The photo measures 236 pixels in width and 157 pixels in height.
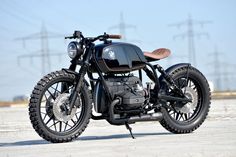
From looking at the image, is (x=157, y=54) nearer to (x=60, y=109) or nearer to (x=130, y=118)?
(x=130, y=118)

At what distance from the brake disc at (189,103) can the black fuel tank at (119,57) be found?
39.0 inches

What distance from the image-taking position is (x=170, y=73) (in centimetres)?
1034

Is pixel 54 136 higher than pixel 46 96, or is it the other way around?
pixel 46 96

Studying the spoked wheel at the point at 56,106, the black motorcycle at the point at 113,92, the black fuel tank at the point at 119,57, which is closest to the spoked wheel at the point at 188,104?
the black motorcycle at the point at 113,92

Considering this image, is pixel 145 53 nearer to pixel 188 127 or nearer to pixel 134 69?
pixel 134 69

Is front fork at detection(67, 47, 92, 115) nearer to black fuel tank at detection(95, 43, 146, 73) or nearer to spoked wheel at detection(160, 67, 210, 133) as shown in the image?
black fuel tank at detection(95, 43, 146, 73)

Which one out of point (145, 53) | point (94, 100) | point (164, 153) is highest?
point (145, 53)

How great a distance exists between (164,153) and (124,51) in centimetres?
322

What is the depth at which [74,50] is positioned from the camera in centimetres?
938

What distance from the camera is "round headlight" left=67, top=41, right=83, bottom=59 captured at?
30.7ft

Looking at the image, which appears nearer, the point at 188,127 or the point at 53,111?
the point at 53,111

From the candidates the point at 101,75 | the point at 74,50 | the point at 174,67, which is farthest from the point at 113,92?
the point at 174,67

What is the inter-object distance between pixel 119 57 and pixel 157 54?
0.92m

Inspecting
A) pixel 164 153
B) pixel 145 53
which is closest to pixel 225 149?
pixel 164 153
